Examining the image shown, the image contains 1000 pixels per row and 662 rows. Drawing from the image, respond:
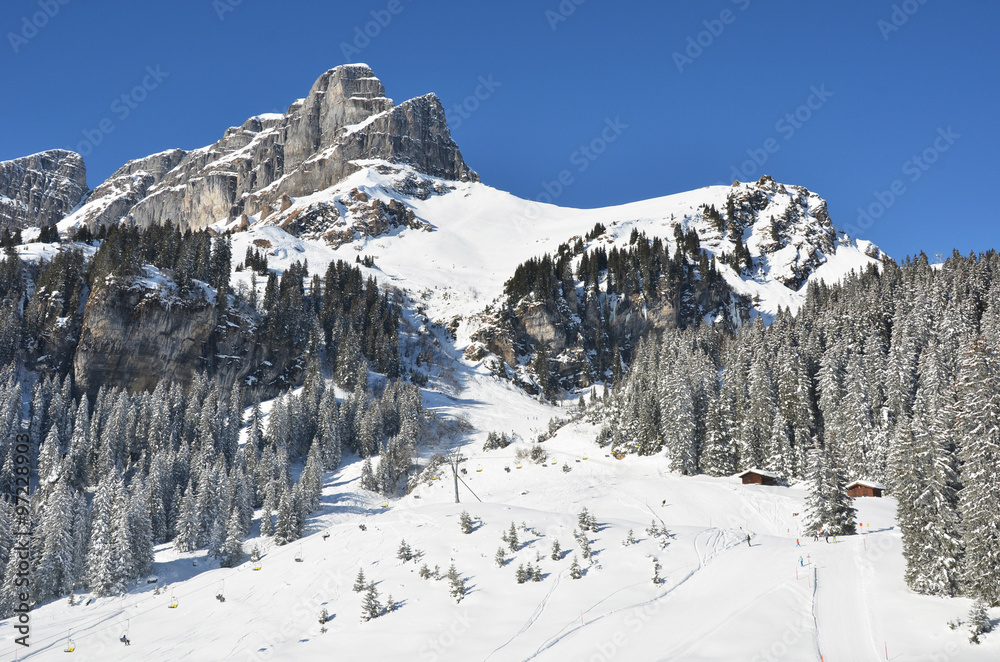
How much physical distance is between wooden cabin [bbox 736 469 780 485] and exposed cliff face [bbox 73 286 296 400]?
3469 inches

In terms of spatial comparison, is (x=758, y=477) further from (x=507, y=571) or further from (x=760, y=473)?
(x=507, y=571)

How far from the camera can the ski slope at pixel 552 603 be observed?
25.7 metres

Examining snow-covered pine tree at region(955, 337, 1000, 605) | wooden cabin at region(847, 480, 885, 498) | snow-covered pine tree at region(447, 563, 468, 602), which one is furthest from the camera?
wooden cabin at region(847, 480, 885, 498)

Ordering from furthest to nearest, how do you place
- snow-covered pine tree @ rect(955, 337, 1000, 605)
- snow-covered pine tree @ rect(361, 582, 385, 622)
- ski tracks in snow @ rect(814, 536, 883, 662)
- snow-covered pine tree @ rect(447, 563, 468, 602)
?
snow-covered pine tree @ rect(447, 563, 468, 602), snow-covered pine tree @ rect(361, 582, 385, 622), snow-covered pine tree @ rect(955, 337, 1000, 605), ski tracks in snow @ rect(814, 536, 883, 662)

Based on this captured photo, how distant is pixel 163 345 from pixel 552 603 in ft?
350

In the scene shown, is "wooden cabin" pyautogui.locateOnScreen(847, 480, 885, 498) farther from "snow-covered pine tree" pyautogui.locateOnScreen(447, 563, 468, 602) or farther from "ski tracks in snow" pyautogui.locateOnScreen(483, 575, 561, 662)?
"snow-covered pine tree" pyautogui.locateOnScreen(447, 563, 468, 602)

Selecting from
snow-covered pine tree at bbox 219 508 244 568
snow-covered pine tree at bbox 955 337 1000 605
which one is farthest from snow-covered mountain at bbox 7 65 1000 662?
snow-covered pine tree at bbox 219 508 244 568

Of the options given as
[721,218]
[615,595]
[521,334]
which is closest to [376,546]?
[615,595]

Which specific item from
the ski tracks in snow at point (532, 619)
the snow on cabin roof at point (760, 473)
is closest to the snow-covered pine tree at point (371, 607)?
the ski tracks in snow at point (532, 619)

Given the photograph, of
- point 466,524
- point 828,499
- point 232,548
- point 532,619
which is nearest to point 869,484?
point 828,499

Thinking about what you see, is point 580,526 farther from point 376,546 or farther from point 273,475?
point 273,475

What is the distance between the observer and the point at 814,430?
243 ft

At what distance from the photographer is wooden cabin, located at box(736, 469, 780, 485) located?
214 feet

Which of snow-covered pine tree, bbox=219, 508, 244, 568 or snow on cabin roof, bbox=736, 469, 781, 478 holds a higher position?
snow on cabin roof, bbox=736, 469, 781, 478
